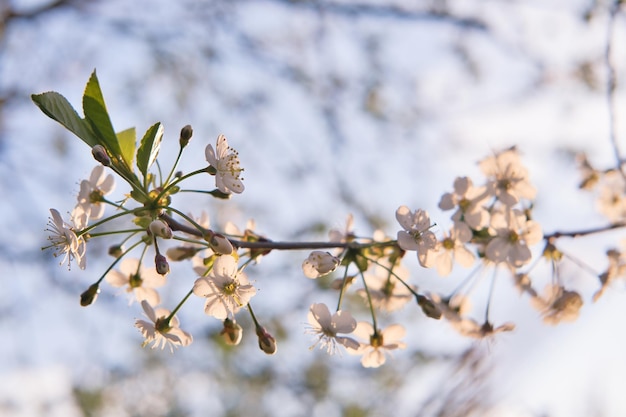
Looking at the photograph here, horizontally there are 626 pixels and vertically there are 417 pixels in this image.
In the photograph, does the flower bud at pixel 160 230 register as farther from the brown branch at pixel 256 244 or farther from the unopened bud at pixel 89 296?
the unopened bud at pixel 89 296

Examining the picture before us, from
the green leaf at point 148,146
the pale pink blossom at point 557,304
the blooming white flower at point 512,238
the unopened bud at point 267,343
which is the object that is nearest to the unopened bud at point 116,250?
the green leaf at point 148,146

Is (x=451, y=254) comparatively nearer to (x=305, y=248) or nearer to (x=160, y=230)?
(x=305, y=248)

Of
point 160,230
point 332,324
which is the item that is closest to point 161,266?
point 160,230

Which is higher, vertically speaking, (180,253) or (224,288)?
(180,253)

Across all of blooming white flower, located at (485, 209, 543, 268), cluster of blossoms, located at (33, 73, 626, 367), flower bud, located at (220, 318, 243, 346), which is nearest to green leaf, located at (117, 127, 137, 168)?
cluster of blossoms, located at (33, 73, 626, 367)

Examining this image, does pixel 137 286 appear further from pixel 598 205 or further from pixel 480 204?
pixel 598 205

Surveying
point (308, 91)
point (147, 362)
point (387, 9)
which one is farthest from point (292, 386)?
point (387, 9)
